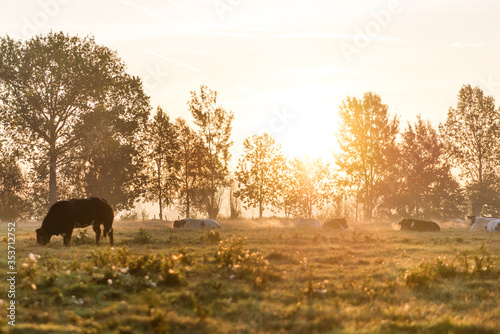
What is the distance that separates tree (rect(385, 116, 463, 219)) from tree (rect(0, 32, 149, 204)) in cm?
4148

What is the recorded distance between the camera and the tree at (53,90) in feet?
142

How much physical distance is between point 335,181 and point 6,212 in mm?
42029

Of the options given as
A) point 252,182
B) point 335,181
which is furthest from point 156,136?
point 335,181

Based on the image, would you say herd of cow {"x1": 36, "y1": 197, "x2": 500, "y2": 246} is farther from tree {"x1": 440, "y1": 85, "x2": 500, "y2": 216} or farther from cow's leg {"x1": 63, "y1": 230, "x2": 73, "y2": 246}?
tree {"x1": 440, "y1": 85, "x2": 500, "y2": 216}

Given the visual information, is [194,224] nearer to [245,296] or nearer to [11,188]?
[245,296]

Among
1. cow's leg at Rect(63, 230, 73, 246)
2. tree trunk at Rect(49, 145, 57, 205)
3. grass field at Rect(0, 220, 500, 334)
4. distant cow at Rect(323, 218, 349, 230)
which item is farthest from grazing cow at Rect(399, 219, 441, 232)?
tree trunk at Rect(49, 145, 57, 205)

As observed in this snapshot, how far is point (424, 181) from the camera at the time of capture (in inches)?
2630

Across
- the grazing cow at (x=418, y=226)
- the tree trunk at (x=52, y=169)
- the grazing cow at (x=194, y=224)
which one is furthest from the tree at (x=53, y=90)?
the grazing cow at (x=418, y=226)

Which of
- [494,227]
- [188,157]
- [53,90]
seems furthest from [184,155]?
[494,227]

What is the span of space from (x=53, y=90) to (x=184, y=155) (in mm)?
18022

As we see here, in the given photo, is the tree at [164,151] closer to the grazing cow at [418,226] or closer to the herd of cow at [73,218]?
the grazing cow at [418,226]

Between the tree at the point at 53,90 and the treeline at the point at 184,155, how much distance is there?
10 centimetres

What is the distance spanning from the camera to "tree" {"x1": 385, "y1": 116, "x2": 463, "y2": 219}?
66875 millimetres

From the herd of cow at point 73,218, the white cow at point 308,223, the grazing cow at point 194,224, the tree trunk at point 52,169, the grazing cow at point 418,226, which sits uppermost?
the tree trunk at point 52,169
